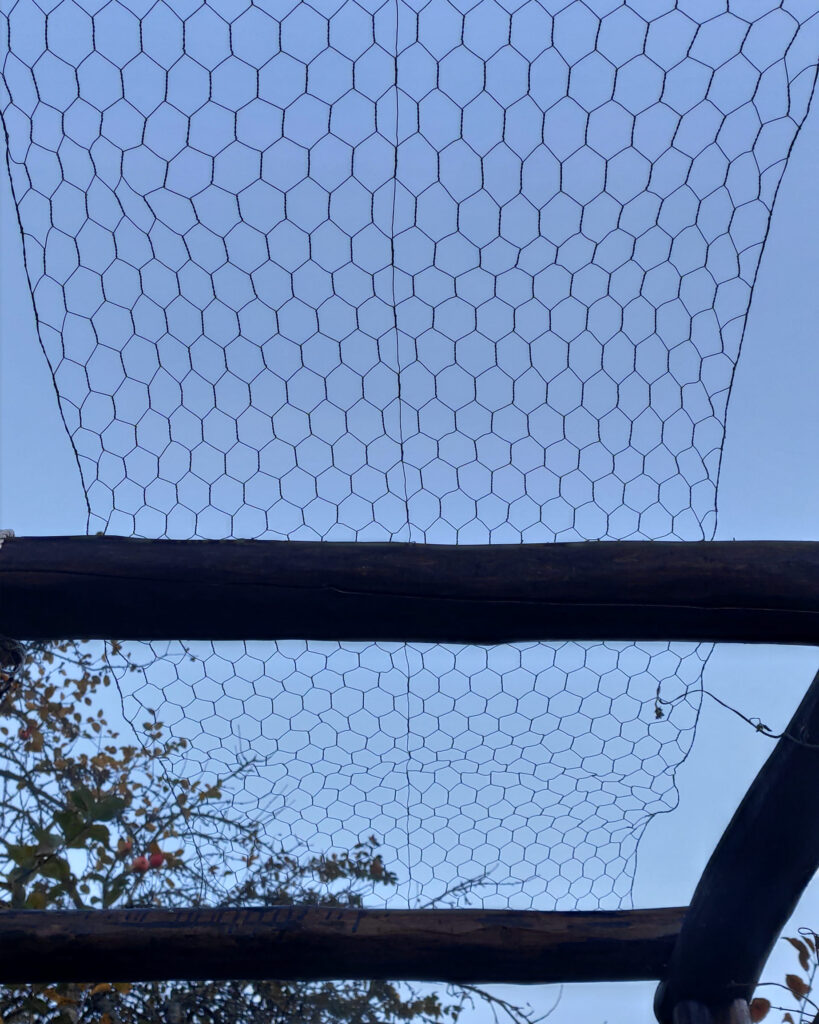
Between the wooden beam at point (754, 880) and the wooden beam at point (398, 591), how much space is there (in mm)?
208

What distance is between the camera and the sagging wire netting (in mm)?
933

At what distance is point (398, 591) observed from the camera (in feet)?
3.02

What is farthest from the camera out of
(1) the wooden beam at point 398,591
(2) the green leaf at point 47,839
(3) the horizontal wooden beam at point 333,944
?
(2) the green leaf at point 47,839

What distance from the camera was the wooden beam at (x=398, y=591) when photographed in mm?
913

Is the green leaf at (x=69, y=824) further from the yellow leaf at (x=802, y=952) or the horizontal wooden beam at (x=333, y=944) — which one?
the yellow leaf at (x=802, y=952)

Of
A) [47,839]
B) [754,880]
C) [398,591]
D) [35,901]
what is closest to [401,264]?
[398,591]

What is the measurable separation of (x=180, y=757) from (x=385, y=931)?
0.43 meters

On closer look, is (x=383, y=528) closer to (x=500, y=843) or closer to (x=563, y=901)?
(x=500, y=843)

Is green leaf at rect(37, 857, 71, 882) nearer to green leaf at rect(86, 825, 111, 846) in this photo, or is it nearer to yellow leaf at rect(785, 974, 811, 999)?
green leaf at rect(86, 825, 111, 846)

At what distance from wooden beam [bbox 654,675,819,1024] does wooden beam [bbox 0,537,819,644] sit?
0.21 meters

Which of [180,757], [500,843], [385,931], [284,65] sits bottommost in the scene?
[385,931]

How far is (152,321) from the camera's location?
3.34ft

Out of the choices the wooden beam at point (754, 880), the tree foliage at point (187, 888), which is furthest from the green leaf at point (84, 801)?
the wooden beam at point (754, 880)

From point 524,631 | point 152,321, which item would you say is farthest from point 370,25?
point 524,631
